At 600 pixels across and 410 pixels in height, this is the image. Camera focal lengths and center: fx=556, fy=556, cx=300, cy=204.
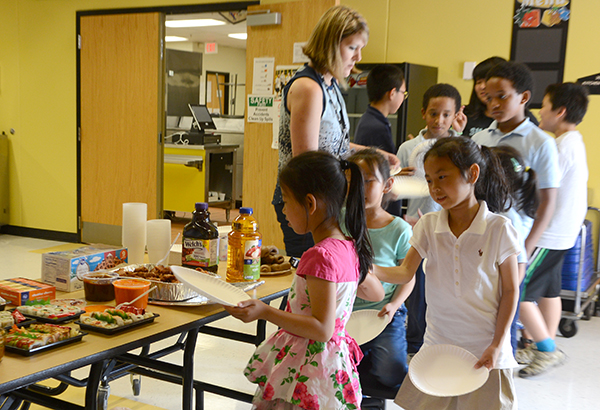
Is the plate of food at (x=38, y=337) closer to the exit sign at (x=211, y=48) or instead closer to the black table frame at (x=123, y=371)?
the black table frame at (x=123, y=371)

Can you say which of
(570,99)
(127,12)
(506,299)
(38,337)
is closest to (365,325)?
(506,299)

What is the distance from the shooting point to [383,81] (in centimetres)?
269

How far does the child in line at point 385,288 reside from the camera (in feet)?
5.48

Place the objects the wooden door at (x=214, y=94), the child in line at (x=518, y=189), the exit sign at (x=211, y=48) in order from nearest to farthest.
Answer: the child in line at (x=518, y=189), the exit sign at (x=211, y=48), the wooden door at (x=214, y=94)

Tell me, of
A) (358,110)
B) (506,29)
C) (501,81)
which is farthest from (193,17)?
(501,81)

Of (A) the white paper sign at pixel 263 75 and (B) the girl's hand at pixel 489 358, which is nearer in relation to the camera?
(B) the girl's hand at pixel 489 358

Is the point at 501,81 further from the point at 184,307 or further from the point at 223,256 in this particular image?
the point at 184,307

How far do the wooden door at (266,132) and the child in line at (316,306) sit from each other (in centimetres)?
327

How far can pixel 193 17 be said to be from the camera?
25.8ft

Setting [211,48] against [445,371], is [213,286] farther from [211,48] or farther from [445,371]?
[211,48]

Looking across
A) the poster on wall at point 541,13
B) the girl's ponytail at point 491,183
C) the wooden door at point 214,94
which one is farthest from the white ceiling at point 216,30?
the girl's ponytail at point 491,183

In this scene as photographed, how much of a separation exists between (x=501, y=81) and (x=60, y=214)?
16.0 ft

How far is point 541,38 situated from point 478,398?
340 cm

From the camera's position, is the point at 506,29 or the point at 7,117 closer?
the point at 506,29
